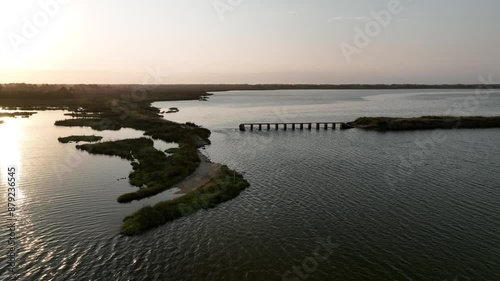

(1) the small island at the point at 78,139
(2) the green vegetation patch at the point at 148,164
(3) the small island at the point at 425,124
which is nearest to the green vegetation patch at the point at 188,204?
(2) the green vegetation patch at the point at 148,164

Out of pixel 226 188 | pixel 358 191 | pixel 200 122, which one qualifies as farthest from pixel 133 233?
pixel 200 122

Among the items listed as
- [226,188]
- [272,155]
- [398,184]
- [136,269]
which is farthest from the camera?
[272,155]

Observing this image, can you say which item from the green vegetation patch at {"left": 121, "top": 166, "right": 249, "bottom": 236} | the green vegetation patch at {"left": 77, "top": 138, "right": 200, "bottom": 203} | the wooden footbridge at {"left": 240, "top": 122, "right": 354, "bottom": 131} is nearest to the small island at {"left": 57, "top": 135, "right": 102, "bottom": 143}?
the green vegetation patch at {"left": 77, "top": 138, "right": 200, "bottom": 203}

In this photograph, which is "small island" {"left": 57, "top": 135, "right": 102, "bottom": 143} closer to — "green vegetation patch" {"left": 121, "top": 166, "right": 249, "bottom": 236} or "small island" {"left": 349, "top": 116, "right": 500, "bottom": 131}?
"green vegetation patch" {"left": 121, "top": 166, "right": 249, "bottom": 236}

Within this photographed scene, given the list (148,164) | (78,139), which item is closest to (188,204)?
(148,164)

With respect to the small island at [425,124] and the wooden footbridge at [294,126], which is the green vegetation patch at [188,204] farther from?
the small island at [425,124]

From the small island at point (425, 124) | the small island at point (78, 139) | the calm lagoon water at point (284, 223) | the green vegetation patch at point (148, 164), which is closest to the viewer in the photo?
the calm lagoon water at point (284, 223)

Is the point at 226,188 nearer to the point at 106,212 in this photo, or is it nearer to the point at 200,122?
the point at 106,212
